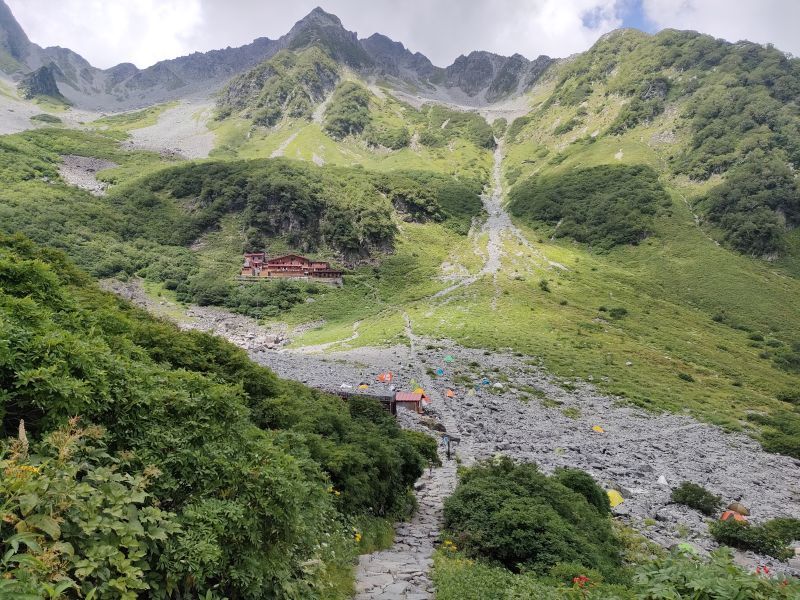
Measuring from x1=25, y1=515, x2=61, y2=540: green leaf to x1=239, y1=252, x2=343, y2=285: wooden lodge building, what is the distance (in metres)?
85.8

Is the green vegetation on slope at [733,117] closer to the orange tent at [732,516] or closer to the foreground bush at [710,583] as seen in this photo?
the orange tent at [732,516]

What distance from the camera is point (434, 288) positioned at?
84000 millimetres

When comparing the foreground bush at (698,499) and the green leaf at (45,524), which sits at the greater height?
the green leaf at (45,524)

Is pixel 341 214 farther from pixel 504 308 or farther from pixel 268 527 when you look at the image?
pixel 268 527

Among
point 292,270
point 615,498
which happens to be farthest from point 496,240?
point 615,498

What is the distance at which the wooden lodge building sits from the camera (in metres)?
90.3

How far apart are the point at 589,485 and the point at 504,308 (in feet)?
167

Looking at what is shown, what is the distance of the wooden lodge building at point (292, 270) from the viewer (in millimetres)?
90312

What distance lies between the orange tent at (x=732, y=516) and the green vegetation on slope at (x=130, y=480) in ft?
65.3

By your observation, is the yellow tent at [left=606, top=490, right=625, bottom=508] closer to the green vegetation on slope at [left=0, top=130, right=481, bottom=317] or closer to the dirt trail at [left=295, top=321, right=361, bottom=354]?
the dirt trail at [left=295, top=321, right=361, bottom=354]

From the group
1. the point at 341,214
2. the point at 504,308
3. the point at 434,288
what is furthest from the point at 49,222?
the point at 504,308

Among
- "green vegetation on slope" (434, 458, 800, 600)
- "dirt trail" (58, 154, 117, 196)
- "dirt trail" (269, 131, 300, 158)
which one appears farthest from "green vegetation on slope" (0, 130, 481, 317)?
"green vegetation on slope" (434, 458, 800, 600)

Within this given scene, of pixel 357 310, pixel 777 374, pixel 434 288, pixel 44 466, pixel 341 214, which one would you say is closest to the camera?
pixel 44 466

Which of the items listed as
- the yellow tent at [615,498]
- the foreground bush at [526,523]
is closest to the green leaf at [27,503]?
the foreground bush at [526,523]
